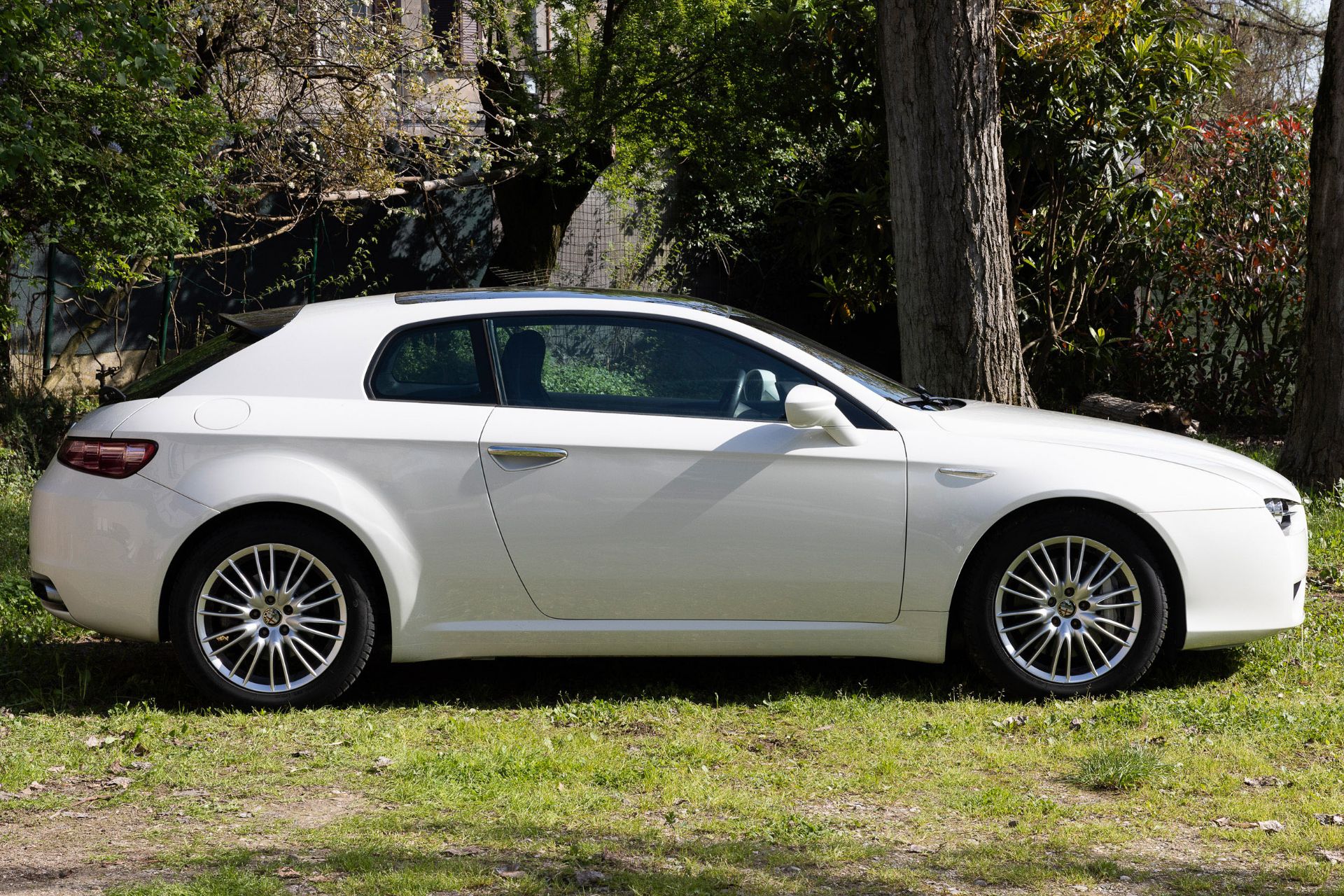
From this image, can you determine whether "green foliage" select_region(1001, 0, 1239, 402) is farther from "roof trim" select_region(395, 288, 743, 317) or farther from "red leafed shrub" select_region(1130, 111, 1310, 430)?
"roof trim" select_region(395, 288, 743, 317)

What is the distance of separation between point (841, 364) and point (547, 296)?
1.22 m

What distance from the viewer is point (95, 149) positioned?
339 inches

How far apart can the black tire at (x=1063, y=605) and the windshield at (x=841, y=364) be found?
764 mm

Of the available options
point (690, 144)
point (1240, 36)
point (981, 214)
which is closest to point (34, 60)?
point (981, 214)

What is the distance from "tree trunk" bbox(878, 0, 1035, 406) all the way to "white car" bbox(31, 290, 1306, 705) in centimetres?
261

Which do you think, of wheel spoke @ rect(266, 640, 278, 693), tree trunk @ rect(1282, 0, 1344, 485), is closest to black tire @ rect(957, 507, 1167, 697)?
wheel spoke @ rect(266, 640, 278, 693)

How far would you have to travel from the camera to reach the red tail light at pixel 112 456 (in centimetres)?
484

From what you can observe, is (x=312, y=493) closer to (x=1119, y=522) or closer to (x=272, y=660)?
(x=272, y=660)

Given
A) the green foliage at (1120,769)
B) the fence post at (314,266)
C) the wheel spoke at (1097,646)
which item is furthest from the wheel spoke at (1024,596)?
the fence post at (314,266)

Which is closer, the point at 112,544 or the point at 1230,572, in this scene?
the point at 112,544

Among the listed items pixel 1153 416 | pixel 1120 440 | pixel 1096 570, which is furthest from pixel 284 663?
pixel 1153 416

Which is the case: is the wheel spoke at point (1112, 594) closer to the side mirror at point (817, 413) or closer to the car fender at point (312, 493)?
the side mirror at point (817, 413)

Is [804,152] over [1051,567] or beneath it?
over

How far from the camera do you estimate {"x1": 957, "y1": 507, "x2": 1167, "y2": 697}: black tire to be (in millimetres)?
4926
